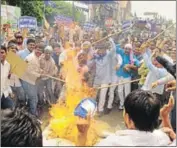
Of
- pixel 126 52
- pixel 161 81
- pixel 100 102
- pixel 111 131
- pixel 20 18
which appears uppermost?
pixel 20 18

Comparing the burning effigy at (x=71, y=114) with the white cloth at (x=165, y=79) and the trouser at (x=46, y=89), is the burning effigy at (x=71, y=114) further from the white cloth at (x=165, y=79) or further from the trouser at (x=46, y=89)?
the white cloth at (x=165, y=79)

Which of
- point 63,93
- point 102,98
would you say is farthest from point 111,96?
point 63,93

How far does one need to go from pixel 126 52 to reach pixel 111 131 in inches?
22.3

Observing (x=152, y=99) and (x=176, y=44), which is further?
(x=176, y=44)

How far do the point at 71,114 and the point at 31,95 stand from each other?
31 cm

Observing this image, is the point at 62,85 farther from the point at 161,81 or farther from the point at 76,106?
the point at 161,81

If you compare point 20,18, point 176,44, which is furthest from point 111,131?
point 20,18

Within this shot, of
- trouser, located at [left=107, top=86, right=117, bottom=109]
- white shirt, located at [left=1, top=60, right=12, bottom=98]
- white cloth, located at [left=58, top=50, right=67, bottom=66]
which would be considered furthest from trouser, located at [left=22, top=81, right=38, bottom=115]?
trouser, located at [left=107, top=86, right=117, bottom=109]

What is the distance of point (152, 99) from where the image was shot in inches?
57.2

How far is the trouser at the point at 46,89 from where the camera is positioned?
2.83m

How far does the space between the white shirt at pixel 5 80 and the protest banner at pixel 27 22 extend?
0.28m

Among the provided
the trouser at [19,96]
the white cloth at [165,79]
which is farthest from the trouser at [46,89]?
the white cloth at [165,79]

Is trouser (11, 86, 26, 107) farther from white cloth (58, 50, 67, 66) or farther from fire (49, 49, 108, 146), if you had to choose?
white cloth (58, 50, 67, 66)

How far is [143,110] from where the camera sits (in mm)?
1404
